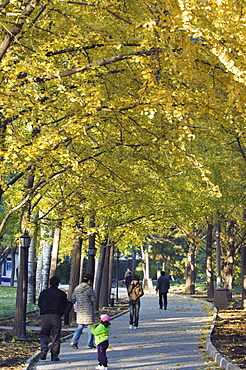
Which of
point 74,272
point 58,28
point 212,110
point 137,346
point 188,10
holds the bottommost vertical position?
point 137,346

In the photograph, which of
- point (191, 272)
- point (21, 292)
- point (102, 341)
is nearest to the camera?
point (102, 341)

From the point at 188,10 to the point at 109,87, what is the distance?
12.8 ft

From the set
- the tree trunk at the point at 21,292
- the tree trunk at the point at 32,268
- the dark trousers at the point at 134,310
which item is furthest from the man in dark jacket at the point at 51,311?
the tree trunk at the point at 32,268

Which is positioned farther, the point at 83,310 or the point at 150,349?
the point at 150,349

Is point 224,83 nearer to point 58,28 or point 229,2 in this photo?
point 229,2

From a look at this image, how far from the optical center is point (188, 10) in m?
7.77

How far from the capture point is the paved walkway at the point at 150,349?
1105 cm

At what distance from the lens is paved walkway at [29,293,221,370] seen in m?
11.1

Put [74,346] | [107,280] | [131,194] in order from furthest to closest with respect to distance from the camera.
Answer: [107,280] → [131,194] → [74,346]

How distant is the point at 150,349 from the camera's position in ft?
43.9

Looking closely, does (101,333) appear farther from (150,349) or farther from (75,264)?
(75,264)

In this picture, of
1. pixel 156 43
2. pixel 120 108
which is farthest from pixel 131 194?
pixel 156 43

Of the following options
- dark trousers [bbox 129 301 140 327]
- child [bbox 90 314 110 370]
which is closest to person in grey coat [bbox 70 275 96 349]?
child [bbox 90 314 110 370]

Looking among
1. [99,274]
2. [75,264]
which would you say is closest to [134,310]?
[75,264]
